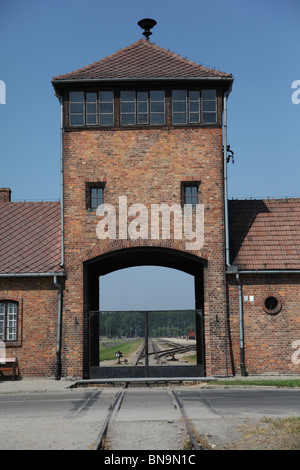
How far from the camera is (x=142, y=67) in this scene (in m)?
20.6

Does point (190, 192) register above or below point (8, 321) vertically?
above

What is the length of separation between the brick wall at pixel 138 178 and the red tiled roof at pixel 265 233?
1344 mm

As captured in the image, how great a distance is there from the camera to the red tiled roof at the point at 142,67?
20.0 meters

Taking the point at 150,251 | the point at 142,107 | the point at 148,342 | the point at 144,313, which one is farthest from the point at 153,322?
the point at 142,107

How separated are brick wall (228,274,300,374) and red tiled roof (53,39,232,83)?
7.55 meters

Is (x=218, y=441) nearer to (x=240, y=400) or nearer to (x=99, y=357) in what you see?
(x=240, y=400)

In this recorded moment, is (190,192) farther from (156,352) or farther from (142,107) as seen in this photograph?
(156,352)

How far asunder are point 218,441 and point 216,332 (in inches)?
407

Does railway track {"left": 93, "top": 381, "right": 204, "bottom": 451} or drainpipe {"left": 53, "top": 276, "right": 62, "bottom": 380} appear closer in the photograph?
railway track {"left": 93, "top": 381, "right": 204, "bottom": 451}

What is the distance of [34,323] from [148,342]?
421 centimetres

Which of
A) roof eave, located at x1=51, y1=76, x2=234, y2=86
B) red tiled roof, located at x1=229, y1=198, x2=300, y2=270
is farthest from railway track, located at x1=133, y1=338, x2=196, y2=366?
roof eave, located at x1=51, y1=76, x2=234, y2=86

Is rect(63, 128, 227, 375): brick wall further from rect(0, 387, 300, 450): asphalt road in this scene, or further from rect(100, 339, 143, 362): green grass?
rect(0, 387, 300, 450): asphalt road

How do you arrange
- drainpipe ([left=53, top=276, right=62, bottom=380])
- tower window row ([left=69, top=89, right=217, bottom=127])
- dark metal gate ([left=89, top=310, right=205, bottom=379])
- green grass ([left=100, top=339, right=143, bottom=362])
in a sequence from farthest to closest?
green grass ([left=100, top=339, right=143, bottom=362]), tower window row ([left=69, top=89, right=217, bottom=127]), dark metal gate ([left=89, top=310, right=205, bottom=379]), drainpipe ([left=53, top=276, right=62, bottom=380])

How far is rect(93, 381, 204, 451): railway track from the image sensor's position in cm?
852
